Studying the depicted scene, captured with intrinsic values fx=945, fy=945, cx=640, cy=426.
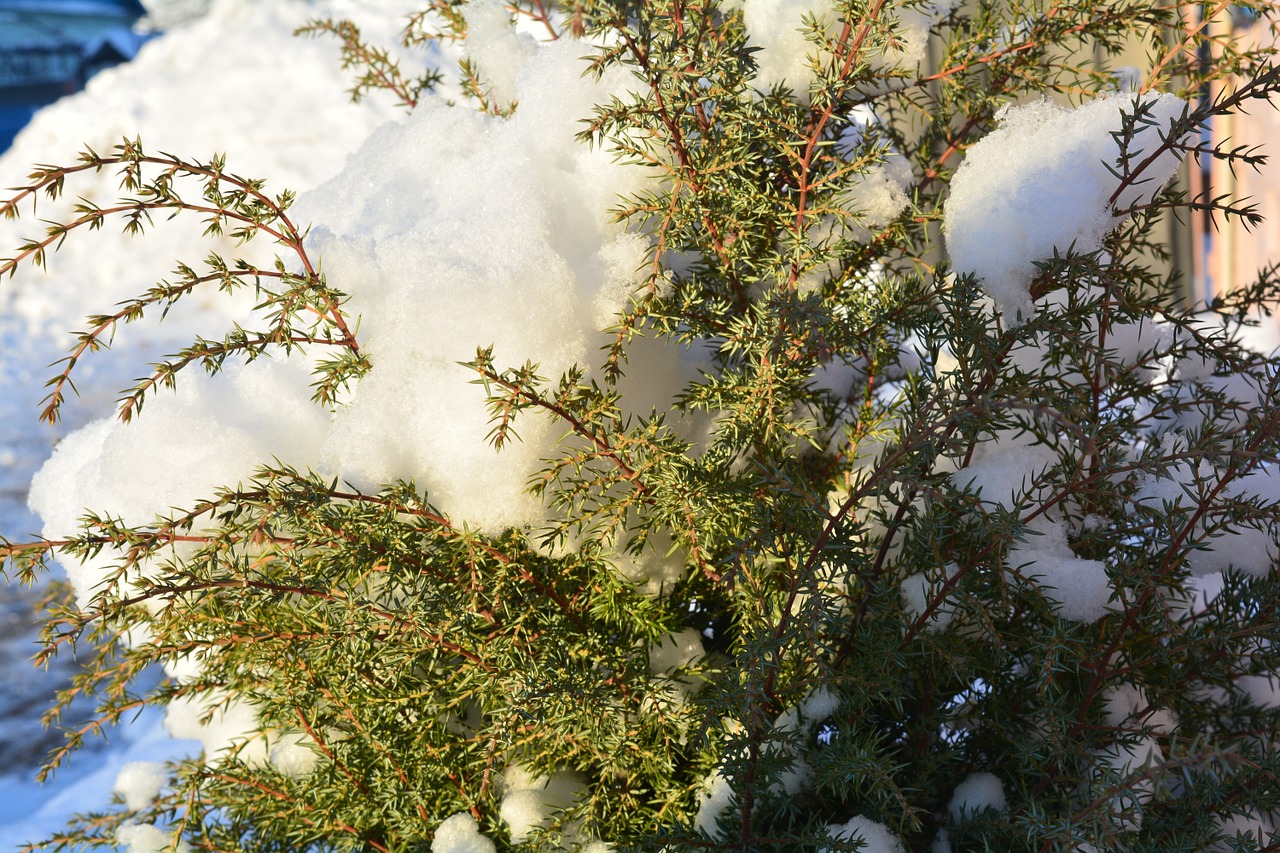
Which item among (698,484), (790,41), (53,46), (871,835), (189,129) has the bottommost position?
A: (871,835)

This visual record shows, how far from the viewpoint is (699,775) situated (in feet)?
1.83

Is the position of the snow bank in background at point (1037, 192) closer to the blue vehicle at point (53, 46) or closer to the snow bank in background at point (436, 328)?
the snow bank in background at point (436, 328)

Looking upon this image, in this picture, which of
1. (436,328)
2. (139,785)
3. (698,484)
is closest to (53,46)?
(139,785)

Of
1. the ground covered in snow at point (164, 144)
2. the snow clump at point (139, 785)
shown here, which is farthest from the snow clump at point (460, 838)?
the ground covered in snow at point (164, 144)

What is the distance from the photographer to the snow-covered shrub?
45 centimetres

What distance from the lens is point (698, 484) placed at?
498 mm

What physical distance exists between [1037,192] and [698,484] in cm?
22

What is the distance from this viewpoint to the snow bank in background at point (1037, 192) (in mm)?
467

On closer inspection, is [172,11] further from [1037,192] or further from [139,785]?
[1037,192]

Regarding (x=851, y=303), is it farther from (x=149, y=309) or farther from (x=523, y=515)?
(x=149, y=309)

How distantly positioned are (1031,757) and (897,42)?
14.9 inches

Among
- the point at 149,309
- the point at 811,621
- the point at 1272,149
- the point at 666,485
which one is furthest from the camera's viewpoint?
the point at 149,309

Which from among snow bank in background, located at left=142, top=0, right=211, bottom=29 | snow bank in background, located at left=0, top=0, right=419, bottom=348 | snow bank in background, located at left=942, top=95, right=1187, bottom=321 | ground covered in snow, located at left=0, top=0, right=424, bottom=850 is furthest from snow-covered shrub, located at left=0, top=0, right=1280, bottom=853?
snow bank in background, located at left=142, top=0, right=211, bottom=29

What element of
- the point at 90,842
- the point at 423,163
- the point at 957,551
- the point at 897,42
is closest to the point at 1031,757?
the point at 957,551
